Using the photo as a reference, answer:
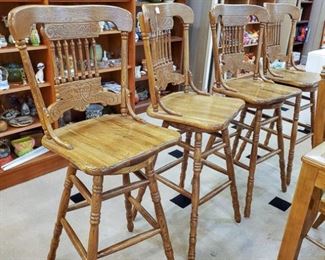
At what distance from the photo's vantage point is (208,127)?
4.50ft

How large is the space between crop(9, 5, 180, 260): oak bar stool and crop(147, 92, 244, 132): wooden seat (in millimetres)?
138

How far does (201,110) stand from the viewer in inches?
60.9

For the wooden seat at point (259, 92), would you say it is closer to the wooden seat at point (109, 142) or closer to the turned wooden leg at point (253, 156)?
the turned wooden leg at point (253, 156)

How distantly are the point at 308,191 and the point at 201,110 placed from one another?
2.10ft

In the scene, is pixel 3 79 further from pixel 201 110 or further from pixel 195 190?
pixel 195 190

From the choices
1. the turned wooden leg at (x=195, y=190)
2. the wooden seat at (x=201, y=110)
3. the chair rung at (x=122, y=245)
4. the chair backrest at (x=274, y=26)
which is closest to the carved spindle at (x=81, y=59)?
the wooden seat at (x=201, y=110)

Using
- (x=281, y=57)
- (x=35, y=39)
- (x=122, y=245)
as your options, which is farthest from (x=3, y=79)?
Result: (x=281, y=57)

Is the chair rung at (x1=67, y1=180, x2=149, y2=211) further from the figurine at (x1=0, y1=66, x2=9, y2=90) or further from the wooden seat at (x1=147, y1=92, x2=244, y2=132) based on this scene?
the figurine at (x1=0, y1=66, x2=9, y2=90)

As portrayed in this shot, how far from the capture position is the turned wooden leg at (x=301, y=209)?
3.42ft

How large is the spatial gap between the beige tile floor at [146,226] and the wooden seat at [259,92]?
662 mm

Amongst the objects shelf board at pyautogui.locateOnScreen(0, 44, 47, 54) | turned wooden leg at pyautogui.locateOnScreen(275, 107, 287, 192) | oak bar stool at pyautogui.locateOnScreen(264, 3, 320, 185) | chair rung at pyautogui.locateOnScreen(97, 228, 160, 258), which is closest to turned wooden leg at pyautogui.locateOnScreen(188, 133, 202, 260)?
chair rung at pyautogui.locateOnScreen(97, 228, 160, 258)

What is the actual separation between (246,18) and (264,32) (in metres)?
0.18

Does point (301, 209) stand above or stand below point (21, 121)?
above

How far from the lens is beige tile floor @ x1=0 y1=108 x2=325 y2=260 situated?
5.25 ft
